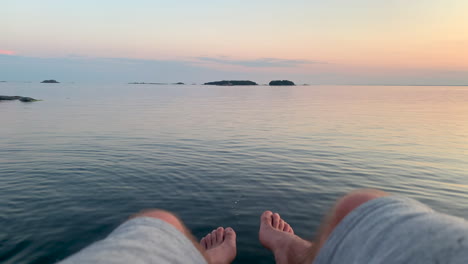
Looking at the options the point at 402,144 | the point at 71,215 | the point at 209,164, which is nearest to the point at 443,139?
the point at 402,144

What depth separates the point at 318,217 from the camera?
6.32 m

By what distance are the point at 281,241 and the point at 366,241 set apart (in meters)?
3.24

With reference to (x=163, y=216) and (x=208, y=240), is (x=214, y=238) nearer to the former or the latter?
(x=208, y=240)

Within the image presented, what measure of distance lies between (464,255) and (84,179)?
8934 millimetres

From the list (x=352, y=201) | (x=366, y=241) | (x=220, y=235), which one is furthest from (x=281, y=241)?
(x=366, y=241)

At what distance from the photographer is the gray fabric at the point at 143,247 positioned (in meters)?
1.38

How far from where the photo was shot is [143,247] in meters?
1.57

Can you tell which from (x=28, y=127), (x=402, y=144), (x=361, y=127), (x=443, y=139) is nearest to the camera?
(x=402, y=144)

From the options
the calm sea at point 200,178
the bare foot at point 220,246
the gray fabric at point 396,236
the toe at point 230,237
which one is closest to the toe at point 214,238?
the bare foot at point 220,246

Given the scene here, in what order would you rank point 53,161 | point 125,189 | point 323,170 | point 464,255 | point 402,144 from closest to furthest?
point 464,255, point 125,189, point 323,170, point 53,161, point 402,144

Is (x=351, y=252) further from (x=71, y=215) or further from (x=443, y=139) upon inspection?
(x=443, y=139)

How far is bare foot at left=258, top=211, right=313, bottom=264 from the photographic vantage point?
403 cm

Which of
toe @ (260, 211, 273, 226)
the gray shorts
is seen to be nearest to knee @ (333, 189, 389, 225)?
the gray shorts

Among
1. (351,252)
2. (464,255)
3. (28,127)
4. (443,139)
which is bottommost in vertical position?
(28,127)
